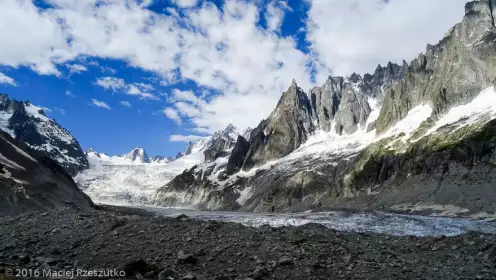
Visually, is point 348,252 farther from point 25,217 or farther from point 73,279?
point 25,217

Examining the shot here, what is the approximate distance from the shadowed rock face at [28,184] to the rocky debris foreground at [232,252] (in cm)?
5691

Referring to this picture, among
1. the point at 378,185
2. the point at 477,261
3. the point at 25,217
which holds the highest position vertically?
the point at 378,185

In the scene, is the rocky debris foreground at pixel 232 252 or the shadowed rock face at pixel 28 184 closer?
the rocky debris foreground at pixel 232 252

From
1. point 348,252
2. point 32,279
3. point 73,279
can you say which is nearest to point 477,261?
point 348,252

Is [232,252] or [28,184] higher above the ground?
[28,184]

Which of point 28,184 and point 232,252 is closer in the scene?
point 232,252

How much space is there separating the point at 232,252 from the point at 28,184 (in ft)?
311

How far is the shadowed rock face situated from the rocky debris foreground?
56911 mm

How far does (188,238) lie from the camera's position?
25.3 meters

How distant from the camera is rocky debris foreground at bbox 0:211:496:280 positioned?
2059 centimetres

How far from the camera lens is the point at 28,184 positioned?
328 feet

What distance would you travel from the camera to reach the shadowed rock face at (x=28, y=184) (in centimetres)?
8156

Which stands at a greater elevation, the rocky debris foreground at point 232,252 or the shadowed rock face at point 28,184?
the shadowed rock face at point 28,184

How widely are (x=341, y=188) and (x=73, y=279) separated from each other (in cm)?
18751
